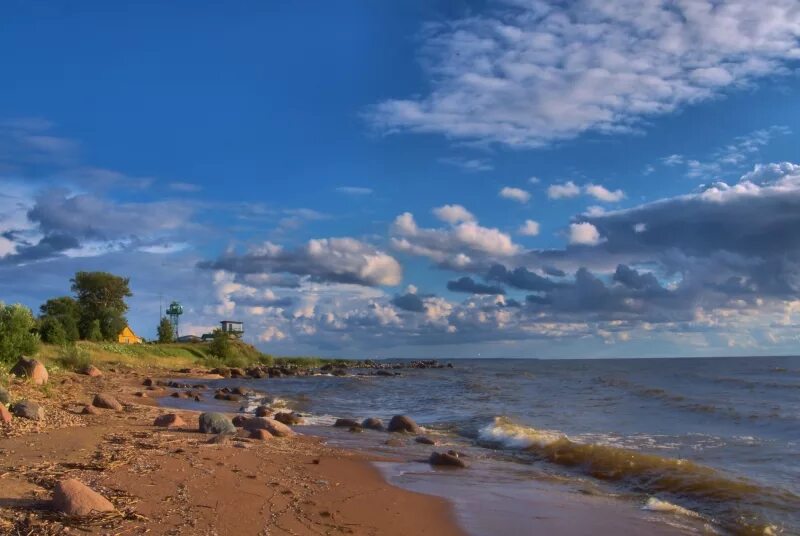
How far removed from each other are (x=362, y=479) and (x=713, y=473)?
6960 millimetres

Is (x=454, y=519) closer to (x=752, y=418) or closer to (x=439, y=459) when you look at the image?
(x=439, y=459)

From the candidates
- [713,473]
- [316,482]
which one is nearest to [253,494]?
[316,482]

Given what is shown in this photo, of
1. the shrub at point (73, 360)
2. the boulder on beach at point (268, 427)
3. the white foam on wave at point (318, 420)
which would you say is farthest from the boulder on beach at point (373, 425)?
the shrub at point (73, 360)

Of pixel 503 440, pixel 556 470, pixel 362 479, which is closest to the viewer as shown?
pixel 362 479

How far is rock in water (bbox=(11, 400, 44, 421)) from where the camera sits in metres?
12.6

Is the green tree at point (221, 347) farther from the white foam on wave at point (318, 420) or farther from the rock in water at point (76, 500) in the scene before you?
the rock in water at point (76, 500)

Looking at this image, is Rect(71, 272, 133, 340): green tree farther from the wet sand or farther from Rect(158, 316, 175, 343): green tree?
the wet sand

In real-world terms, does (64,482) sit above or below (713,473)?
above

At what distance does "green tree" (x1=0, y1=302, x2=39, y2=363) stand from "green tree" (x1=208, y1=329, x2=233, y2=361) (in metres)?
57.1

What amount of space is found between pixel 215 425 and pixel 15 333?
11.3m

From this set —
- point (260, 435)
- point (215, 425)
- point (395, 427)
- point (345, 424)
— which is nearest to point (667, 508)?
point (260, 435)

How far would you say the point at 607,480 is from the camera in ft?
41.8

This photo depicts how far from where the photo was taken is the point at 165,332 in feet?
289

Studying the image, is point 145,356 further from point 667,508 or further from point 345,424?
point 667,508
